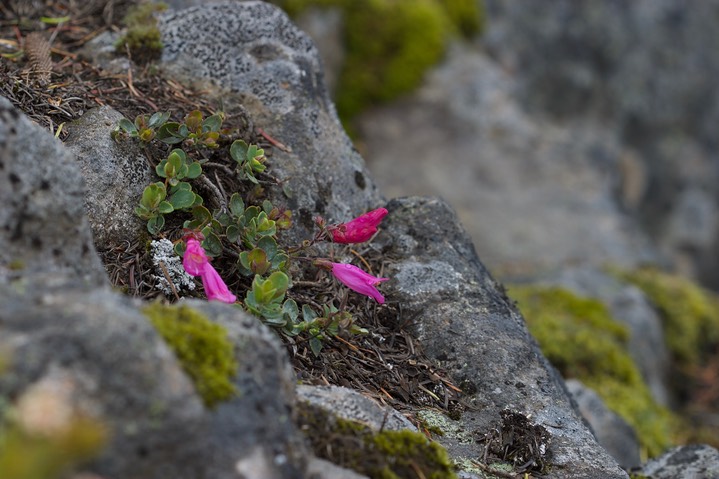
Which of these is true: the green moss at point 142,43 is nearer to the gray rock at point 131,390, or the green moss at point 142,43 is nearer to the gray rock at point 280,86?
the gray rock at point 280,86

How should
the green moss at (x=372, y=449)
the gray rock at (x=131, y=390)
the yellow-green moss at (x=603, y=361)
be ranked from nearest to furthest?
the gray rock at (x=131, y=390)
the green moss at (x=372, y=449)
the yellow-green moss at (x=603, y=361)

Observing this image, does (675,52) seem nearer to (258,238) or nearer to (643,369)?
(643,369)

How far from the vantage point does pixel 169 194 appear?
3.27m

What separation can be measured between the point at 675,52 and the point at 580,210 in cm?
433

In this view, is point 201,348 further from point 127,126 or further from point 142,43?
point 142,43

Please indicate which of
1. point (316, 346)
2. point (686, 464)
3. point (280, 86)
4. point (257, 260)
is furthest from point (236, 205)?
point (686, 464)

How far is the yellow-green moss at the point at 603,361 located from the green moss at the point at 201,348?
14.0 ft

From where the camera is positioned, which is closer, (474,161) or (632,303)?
(632,303)

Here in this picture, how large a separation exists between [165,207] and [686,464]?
8.73 ft

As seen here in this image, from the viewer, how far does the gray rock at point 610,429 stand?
4492 mm

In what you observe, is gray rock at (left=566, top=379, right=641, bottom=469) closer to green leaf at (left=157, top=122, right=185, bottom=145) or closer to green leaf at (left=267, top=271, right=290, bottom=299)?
green leaf at (left=267, top=271, right=290, bottom=299)

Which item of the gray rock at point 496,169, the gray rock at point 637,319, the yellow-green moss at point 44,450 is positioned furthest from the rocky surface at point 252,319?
the gray rock at point 496,169

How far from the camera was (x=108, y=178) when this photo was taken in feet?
10.5

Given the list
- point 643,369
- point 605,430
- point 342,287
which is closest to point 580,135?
point 643,369
